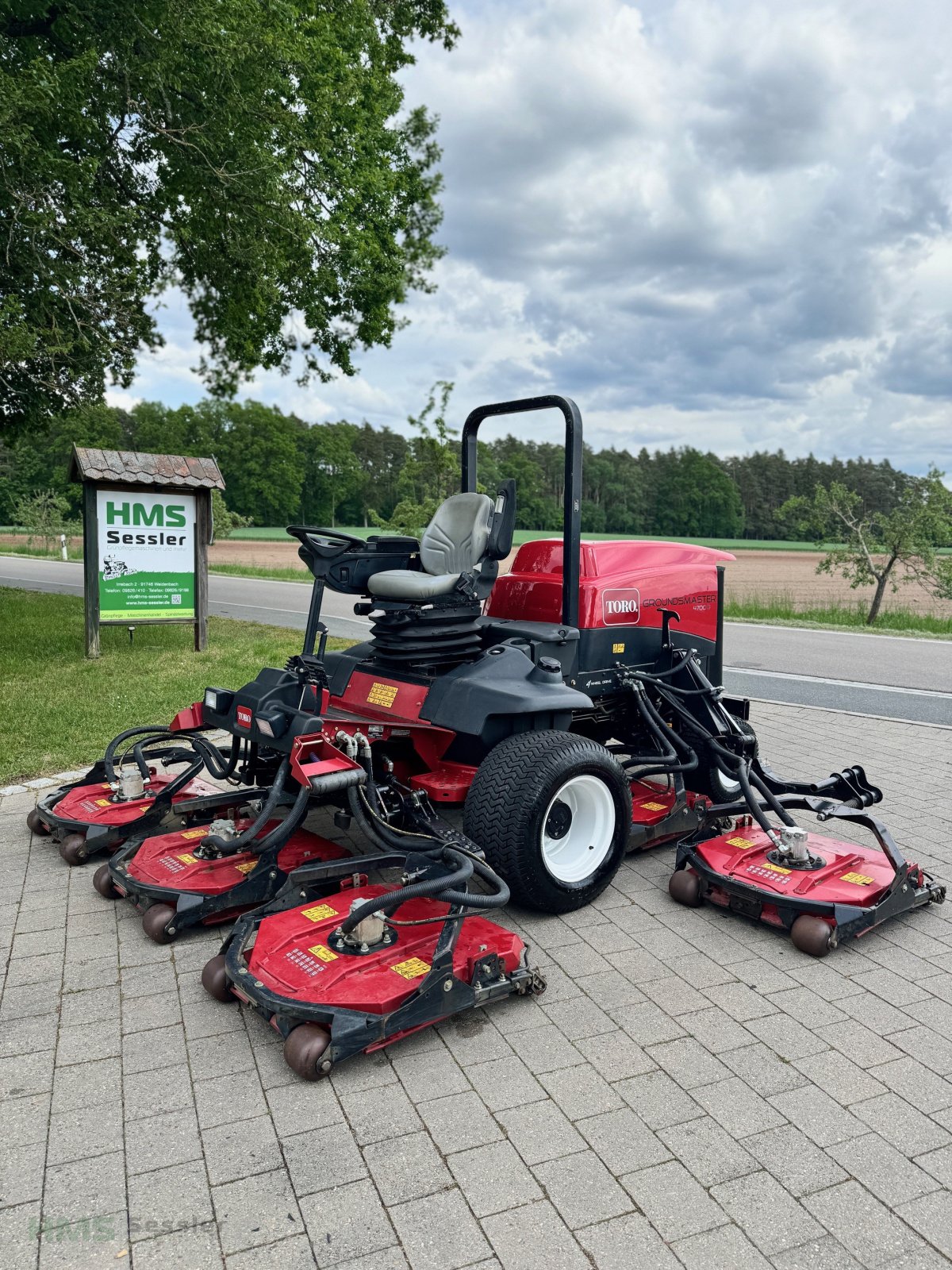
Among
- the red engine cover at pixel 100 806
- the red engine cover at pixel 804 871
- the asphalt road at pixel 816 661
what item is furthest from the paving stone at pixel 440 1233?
the asphalt road at pixel 816 661

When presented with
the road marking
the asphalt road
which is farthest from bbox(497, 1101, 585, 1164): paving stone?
the road marking

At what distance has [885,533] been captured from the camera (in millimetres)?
18828

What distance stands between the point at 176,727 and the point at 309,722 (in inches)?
49.3

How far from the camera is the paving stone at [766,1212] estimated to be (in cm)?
210

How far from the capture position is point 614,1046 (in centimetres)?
290

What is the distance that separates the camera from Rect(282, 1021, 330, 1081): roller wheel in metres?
2.62

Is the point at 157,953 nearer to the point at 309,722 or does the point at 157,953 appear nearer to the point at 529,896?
the point at 309,722

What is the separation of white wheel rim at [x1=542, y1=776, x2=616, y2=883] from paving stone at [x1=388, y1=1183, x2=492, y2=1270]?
5.74 ft

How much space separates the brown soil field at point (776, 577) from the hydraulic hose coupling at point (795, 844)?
2.23 m

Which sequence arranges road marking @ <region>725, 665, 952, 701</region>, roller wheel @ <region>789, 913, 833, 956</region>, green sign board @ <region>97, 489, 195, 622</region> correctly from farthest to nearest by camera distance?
green sign board @ <region>97, 489, 195, 622</region>
road marking @ <region>725, 665, 952, 701</region>
roller wheel @ <region>789, 913, 833, 956</region>

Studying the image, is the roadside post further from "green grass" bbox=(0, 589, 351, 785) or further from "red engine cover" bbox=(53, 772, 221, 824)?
"red engine cover" bbox=(53, 772, 221, 824)

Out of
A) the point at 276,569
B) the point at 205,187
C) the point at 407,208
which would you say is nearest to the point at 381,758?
the point at 205,187

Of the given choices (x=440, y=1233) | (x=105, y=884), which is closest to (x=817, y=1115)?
(x=440, y=1233)

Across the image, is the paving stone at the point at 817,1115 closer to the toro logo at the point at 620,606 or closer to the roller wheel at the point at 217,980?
the roller wheel at the point at 217,980
